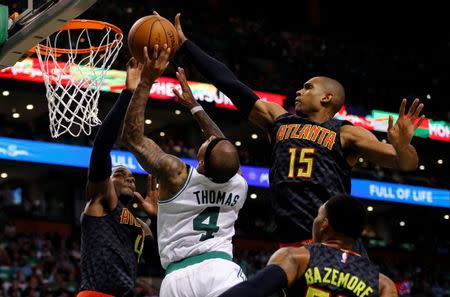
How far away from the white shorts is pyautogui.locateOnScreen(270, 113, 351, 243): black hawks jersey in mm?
443

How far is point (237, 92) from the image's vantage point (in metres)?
5.77

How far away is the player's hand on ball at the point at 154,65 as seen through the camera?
556 centimetres

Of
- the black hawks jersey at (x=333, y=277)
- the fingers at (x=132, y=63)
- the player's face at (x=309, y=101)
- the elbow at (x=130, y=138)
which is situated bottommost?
the black hawks jersey at (x=333, y=277)

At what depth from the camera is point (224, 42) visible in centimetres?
2808

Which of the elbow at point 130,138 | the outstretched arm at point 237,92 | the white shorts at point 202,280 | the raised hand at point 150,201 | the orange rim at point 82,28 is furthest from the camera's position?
the orange rim at point 82,28

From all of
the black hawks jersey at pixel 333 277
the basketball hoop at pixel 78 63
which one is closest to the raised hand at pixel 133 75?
the basketball hoop at pixel 78 63

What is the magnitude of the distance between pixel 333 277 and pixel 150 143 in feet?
5.48

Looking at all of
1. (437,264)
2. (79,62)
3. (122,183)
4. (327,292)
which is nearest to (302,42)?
(437,264)

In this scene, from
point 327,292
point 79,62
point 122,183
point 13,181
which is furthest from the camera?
point 13,181

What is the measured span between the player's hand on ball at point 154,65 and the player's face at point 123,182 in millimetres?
1709

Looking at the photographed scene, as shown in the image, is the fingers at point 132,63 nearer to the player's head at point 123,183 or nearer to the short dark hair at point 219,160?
the short dark hair at point 219,160

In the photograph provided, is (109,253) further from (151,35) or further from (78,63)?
(78,63)

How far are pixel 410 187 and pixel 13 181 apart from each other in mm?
12462

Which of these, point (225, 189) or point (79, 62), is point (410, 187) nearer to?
point (79, 62)
